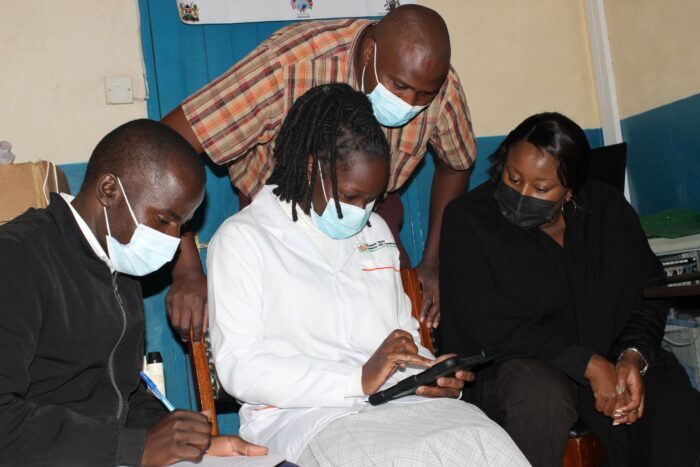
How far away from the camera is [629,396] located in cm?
260

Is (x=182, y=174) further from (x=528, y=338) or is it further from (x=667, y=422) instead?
(x=667, y=422)

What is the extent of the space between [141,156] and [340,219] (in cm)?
67

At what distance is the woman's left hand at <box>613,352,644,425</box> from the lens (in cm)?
258

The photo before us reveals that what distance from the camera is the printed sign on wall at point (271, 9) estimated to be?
380 cm

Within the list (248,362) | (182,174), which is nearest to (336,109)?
(182,174)

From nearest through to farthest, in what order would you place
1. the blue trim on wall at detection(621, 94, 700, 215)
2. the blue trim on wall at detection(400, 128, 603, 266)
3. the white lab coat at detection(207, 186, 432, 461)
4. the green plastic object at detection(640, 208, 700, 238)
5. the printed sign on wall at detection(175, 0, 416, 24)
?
the white lab coat at detection(207, 186, 432, 461) < the green plastic object at detection(640, 208, 700, 238) < the printed sign on wall at detection(175, 0, 416, 24) < the blue trim on wall at detection(621, 94, 700, 215) < the blue trim on wall at detection(400, 128, 603, 266)

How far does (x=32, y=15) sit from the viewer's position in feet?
11.8

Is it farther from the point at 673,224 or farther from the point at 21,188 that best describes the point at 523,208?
the point at 21,188

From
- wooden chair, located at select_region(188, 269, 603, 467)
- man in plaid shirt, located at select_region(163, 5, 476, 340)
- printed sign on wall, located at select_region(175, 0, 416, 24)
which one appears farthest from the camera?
printed sign on wall, located at select_region(175, 0, 416, 24)

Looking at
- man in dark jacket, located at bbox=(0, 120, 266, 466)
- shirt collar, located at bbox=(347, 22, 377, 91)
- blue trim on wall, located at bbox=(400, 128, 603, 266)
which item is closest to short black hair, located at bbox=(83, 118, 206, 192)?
man in dark jacket, located at bbox=(0, 120, 266, 466)

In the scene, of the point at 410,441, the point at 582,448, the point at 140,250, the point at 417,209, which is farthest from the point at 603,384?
the point at 417,209

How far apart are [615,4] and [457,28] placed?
0.95 metres

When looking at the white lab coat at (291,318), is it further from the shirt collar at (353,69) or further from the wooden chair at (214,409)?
the shirt collar at (353,69)

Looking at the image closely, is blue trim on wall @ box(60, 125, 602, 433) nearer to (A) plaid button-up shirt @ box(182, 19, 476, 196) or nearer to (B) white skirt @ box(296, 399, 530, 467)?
(A) plaid button-up shirt @ box(182, 19, 476, 196)
